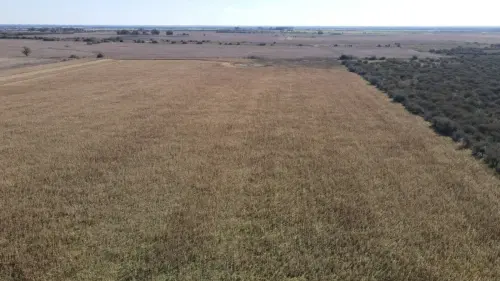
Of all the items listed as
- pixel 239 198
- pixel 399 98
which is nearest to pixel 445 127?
pixel 399 98

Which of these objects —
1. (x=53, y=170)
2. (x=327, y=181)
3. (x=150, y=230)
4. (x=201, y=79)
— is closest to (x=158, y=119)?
(x=53, y=170)

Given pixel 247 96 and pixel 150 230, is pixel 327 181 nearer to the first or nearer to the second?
pixel 150 230

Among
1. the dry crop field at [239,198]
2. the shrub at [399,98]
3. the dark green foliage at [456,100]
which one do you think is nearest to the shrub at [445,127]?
the dark green foliage at [456,100]

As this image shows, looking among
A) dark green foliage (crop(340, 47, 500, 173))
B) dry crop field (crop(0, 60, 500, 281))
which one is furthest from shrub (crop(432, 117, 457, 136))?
dry crop field (crop(0, 60, 500, 281))

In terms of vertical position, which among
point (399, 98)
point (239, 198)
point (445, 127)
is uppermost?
point (399, 98)

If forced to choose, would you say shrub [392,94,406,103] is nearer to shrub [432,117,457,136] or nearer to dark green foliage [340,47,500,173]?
dark green foliage [340,47,500,173]

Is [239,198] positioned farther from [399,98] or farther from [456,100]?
[456,100]

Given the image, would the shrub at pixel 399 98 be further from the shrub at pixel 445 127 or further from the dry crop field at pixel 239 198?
the shrub at pixel 445 127
